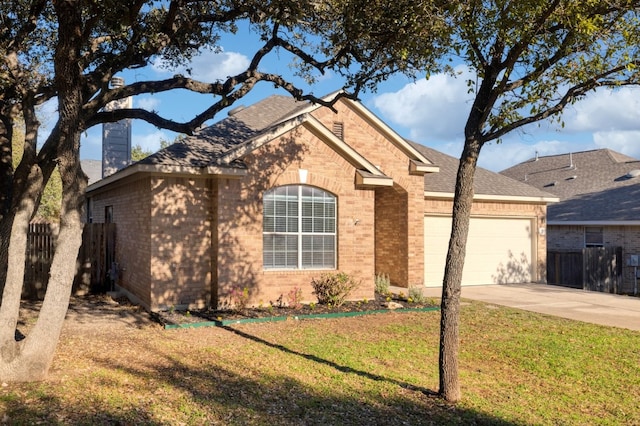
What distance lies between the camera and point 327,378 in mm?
7625

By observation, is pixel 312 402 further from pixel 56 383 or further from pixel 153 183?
pixel 153 183

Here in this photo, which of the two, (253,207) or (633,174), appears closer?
(253,207)

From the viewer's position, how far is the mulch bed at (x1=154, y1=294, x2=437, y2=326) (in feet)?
37.6

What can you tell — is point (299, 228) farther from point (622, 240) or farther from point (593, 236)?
point (593, 236)

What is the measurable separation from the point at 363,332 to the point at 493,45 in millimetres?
6045

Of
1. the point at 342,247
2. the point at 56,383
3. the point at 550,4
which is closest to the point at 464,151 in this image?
Result: the point at 550,4

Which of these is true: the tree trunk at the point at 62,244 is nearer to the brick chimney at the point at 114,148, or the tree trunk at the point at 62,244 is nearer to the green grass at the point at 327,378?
the green grass at the point at 327,378

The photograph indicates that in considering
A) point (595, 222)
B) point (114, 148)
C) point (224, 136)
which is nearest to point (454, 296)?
point (224, 136)

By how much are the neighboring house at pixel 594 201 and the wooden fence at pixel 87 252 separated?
1872 cm

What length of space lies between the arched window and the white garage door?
5.94 m

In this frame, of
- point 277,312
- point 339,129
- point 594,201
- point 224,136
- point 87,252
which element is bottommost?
point 277,312

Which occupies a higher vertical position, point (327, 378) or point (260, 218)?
point (260, 218)

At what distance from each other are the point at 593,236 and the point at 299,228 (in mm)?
15765

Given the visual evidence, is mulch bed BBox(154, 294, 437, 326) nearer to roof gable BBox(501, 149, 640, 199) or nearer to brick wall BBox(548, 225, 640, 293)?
brick wall BBox(548, 225, 640, 293)
